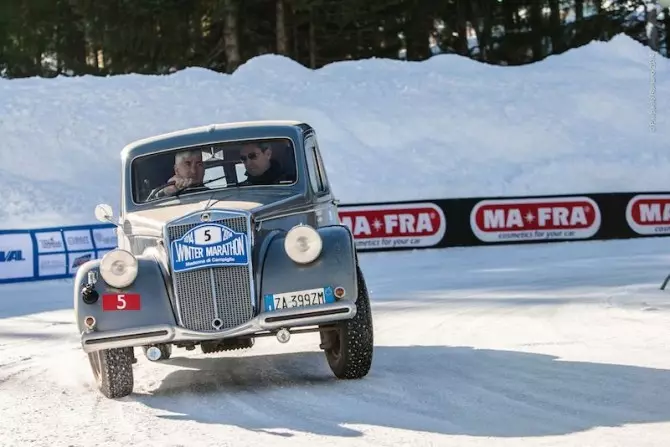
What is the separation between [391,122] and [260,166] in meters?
23.0

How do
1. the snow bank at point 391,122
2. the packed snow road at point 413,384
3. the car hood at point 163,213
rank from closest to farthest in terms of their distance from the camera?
the packed snow road at point 413,384 → the car hood at point 163,213 → the snow bank at point 391,122

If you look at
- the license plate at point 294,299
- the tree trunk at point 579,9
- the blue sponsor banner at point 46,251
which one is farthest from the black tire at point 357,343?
the tree trunk at point 579,9

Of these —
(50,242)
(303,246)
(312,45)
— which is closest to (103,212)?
(303,246)

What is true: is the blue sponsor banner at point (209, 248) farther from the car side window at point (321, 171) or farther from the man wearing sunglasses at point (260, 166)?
the car side window at point (321, 171)

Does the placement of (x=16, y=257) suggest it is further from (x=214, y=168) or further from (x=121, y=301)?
(x=121, y=301)

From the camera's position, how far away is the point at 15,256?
839 inches

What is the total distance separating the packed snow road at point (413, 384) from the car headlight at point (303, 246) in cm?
96

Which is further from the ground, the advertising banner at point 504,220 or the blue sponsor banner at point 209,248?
the blue sponsor banner at point 209,248

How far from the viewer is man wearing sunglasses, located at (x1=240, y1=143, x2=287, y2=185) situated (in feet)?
33.8

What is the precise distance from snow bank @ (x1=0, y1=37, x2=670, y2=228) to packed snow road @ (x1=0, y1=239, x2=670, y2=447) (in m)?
13.3

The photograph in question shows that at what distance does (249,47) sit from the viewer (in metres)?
38.7

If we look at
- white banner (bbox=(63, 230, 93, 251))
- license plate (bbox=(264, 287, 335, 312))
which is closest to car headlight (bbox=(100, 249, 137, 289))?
license plate (bbox=(264, 287, 335, 312))

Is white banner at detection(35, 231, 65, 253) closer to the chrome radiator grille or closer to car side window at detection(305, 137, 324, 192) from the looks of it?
car side window at detection(305, 137, 324, 192)

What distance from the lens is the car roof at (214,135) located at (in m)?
10.5
